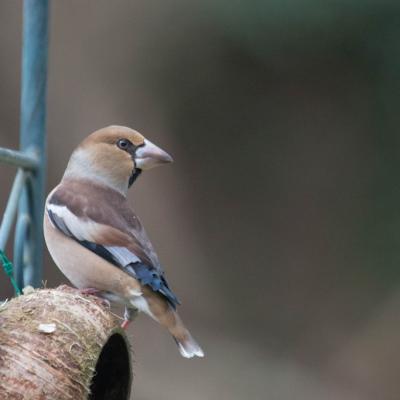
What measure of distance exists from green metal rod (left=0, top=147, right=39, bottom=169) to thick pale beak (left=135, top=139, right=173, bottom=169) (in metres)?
0.37

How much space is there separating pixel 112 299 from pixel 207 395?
14.9 feet

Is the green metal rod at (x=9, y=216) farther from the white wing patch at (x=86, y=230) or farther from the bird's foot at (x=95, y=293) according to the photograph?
the bird's foot at (x=95, y=293)

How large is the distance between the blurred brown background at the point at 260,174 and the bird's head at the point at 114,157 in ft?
12.0

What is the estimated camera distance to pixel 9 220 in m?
3.31

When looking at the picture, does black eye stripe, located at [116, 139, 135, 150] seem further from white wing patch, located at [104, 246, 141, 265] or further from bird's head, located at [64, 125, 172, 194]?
white wing patch, located at [104, 246, 141, 265]

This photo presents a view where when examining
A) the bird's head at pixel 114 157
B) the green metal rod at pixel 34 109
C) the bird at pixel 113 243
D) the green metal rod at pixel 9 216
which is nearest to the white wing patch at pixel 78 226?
the bird at pixel 113 243

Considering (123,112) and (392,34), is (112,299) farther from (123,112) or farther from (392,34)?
(392,34)

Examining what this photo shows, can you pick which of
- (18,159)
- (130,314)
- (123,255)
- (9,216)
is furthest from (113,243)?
(18,159)

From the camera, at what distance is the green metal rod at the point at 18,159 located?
3.24 m

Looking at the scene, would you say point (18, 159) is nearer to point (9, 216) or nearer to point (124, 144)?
point (9, 216)

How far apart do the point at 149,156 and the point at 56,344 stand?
1.03 m

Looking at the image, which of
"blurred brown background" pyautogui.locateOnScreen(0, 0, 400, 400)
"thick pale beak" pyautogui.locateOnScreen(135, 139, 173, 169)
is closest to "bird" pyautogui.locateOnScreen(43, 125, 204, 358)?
"thick pale beak" pyautogui.locateOnScreen(135, 139, 173, 169)

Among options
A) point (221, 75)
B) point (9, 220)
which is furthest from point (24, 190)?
point (221, 75)

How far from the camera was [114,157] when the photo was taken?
3.70 metres
